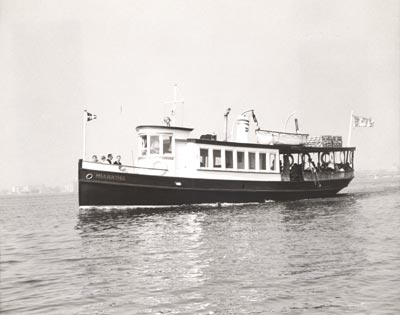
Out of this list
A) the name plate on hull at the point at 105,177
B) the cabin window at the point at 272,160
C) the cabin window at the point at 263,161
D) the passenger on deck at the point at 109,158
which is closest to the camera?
the name plate on hull at the point at 105,177

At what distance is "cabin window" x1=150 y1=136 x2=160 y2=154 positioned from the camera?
25.9 metres

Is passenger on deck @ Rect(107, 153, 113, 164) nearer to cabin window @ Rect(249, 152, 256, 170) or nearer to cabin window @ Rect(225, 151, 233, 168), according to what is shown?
cabin window @ Rect(225, 151, 233, 168)

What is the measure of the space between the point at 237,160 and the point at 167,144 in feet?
15.2

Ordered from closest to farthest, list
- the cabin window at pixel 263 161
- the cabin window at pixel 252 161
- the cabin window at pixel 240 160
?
the cabin window at pixel 240 160 → the cabin window at pixel 252 161 → the cabin window at pixel 263 161

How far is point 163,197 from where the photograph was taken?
24688mm

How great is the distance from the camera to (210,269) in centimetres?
1048

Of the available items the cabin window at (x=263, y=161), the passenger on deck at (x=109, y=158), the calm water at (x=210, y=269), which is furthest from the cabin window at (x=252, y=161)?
the calm water at (x=210, y=269)

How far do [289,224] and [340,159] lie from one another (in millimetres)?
19810

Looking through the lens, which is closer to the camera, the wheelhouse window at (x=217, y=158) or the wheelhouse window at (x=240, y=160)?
the wheelhouse window at (x=217, y=158)

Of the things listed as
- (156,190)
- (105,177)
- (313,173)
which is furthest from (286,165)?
(105,177)

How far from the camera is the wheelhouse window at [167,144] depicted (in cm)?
2591

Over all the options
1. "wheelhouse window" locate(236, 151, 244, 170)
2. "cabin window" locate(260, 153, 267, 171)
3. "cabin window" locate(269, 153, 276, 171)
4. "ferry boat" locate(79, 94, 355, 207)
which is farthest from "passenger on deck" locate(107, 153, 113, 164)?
"cabin window" locate(269, 153, 276, 171)

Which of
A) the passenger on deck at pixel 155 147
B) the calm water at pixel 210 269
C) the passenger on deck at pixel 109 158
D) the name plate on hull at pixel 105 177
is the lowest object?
the calm water at pixel 210 269

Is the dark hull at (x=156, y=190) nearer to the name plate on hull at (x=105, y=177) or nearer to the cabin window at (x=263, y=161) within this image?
the name plate on hull at (x=105, y=177)
